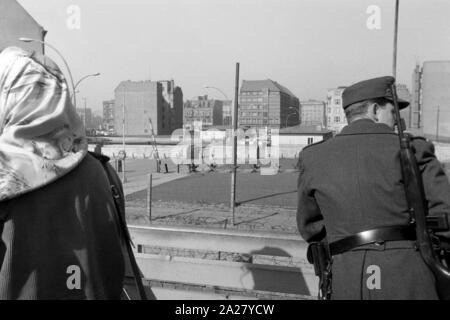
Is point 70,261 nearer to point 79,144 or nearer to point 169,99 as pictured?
point 79,144

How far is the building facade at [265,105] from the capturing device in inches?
4274

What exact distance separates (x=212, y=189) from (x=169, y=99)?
10230cm

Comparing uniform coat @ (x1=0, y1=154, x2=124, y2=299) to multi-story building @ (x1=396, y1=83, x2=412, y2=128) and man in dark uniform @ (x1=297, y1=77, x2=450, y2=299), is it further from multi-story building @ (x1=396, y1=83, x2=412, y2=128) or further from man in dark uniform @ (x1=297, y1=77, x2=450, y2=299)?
multi-story building @ (x1=396, y1=83, x2=412, y2=128)

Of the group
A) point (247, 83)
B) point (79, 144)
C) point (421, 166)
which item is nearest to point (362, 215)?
point (421, 166)

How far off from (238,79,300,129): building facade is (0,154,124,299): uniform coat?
343 feet

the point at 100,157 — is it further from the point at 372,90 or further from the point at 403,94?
the point at 403,94

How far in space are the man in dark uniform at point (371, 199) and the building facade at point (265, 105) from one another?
104 m

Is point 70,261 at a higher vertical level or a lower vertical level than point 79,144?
lower

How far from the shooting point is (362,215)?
7.54 feet

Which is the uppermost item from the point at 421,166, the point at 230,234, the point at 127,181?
the point at 421,166

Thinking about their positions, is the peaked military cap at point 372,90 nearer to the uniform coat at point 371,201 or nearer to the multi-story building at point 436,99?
the uniform coat at point 371,201

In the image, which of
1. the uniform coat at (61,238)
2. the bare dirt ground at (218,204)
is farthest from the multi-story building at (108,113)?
the uniform coat at (61,238)

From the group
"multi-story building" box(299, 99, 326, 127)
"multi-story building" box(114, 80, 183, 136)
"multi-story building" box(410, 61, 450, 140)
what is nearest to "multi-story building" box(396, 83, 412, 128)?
"multi-story building" box(410, 61, 450, 140)

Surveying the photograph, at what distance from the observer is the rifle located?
2.17 metres
